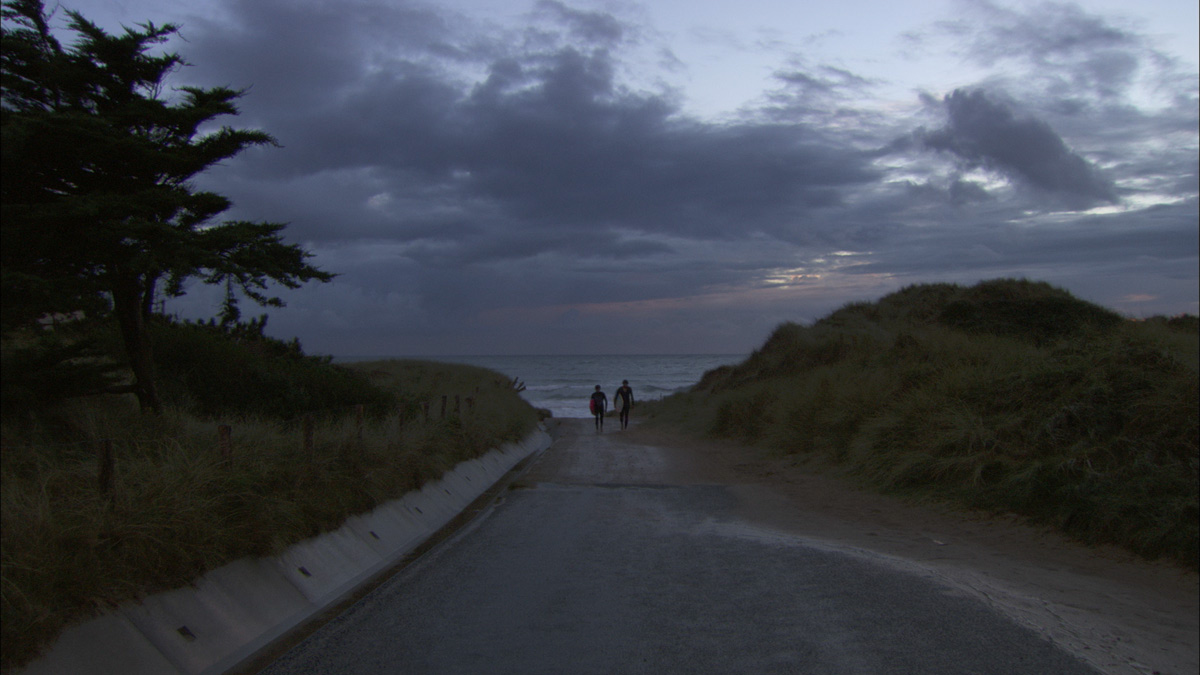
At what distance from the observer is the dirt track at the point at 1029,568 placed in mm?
6012

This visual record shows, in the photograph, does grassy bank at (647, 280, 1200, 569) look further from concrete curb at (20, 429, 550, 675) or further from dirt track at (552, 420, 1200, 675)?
concrete curb at (20, 429, 550, 675)

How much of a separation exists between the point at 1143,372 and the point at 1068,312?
17.0 m

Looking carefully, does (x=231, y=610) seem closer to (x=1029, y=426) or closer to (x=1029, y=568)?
(x=1029, y=568)

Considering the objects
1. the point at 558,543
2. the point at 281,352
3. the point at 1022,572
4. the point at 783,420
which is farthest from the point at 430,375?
the point at 1022,572

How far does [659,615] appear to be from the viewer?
6312 mm

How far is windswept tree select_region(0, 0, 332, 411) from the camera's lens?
804 cm

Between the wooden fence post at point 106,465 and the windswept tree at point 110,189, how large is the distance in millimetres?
2283

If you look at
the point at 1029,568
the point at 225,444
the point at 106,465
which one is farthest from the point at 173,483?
the point at 1029,568

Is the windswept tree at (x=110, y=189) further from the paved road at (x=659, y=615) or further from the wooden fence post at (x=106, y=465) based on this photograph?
the paved road at (x=659, y=615)

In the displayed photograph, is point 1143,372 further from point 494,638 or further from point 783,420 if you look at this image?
point 494,638

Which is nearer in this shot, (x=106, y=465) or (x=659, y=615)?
(x=106, y=465)

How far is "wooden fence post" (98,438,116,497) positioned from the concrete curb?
1.01 metres

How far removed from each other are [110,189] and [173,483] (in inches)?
181

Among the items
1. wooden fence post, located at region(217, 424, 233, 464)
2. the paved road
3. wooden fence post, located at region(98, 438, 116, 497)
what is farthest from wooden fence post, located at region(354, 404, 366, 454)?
wooden fence post, located at region(98, 438, 116, 497)
